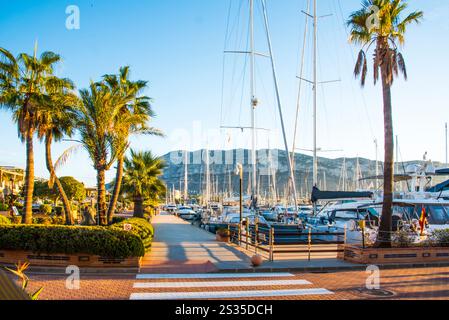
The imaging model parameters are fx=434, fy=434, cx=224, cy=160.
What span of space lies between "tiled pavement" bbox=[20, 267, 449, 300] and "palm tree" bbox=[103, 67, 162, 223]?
9642 millimetres

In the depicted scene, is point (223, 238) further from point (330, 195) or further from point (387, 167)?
point (387, 167)

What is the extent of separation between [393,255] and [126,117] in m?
13.6

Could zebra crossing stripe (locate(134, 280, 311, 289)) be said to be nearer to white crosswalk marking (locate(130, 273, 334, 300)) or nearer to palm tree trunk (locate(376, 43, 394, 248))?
white crosswalk marking (locate(130, 273, 334, 300))

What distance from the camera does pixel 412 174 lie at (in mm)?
28438

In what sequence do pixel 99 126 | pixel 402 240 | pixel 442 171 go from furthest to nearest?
pixel 442 171 < pixel 99 126 < pixel 402 240

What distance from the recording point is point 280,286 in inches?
469

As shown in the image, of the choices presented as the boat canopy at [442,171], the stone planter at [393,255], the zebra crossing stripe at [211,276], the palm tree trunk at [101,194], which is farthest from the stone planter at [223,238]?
the boat canopy at [442,171]

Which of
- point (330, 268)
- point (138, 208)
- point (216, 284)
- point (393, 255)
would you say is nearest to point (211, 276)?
point (216, 284)

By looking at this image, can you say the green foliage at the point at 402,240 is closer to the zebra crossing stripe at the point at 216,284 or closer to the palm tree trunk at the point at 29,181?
the zebra crossing stripe at the point at 216,284

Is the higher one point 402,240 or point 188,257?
point 402,240

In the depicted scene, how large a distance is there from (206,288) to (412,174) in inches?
843

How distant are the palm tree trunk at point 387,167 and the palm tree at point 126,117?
11.8 meters

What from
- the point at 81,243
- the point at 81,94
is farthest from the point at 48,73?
the point at 81,243

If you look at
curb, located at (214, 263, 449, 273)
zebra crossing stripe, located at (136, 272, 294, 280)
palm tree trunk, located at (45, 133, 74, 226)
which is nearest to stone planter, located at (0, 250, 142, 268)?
zebra crossing stripe, located at (136, 272, 294, 280)
